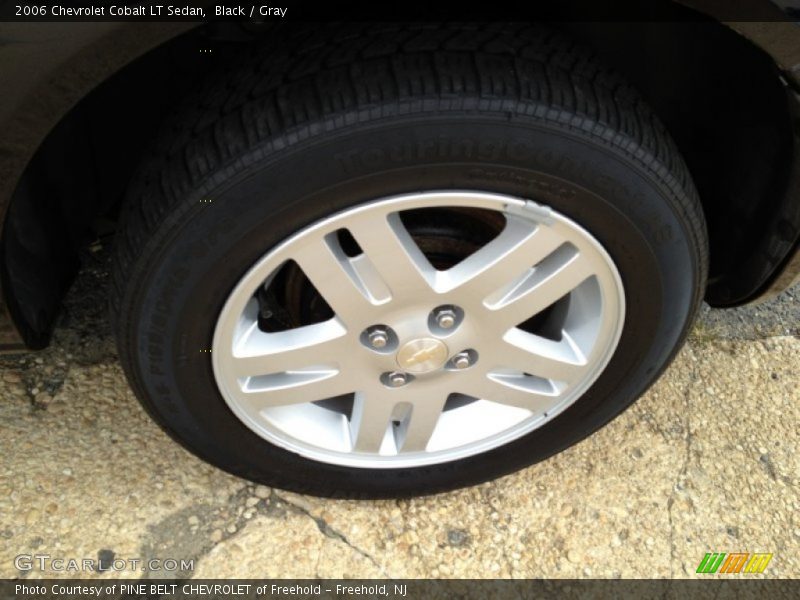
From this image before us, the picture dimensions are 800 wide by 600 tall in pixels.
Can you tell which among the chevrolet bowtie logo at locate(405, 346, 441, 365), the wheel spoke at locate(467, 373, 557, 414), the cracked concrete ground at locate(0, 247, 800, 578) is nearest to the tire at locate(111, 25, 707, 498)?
the chevrolet bowtie logo at locate(405, 346, 441, 365)

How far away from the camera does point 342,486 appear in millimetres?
1896

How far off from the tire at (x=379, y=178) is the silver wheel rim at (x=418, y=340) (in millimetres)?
11

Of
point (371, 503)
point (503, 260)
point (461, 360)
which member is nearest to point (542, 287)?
point (503, 260)

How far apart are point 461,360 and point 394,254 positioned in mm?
350

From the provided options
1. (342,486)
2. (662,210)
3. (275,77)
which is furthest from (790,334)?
(275,77)

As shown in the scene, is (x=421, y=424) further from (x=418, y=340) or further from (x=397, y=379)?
(x=418, y=340)

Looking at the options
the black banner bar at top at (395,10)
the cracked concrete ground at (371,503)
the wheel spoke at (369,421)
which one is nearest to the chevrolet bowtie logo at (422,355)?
the wheel spoke at (369,421)

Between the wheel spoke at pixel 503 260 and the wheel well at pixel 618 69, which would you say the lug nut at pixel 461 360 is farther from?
the wheel well at pixel 618 69

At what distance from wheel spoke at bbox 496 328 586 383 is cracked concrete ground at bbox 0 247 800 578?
0.44m

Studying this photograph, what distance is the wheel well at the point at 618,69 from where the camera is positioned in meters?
1.60

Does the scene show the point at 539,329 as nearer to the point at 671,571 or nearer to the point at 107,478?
the point at 671,571

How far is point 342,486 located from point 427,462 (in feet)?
0.69

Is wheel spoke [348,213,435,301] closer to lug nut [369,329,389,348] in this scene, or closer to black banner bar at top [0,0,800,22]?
lug nut [369,329,389,348]

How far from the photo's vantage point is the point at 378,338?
1.61 metres
